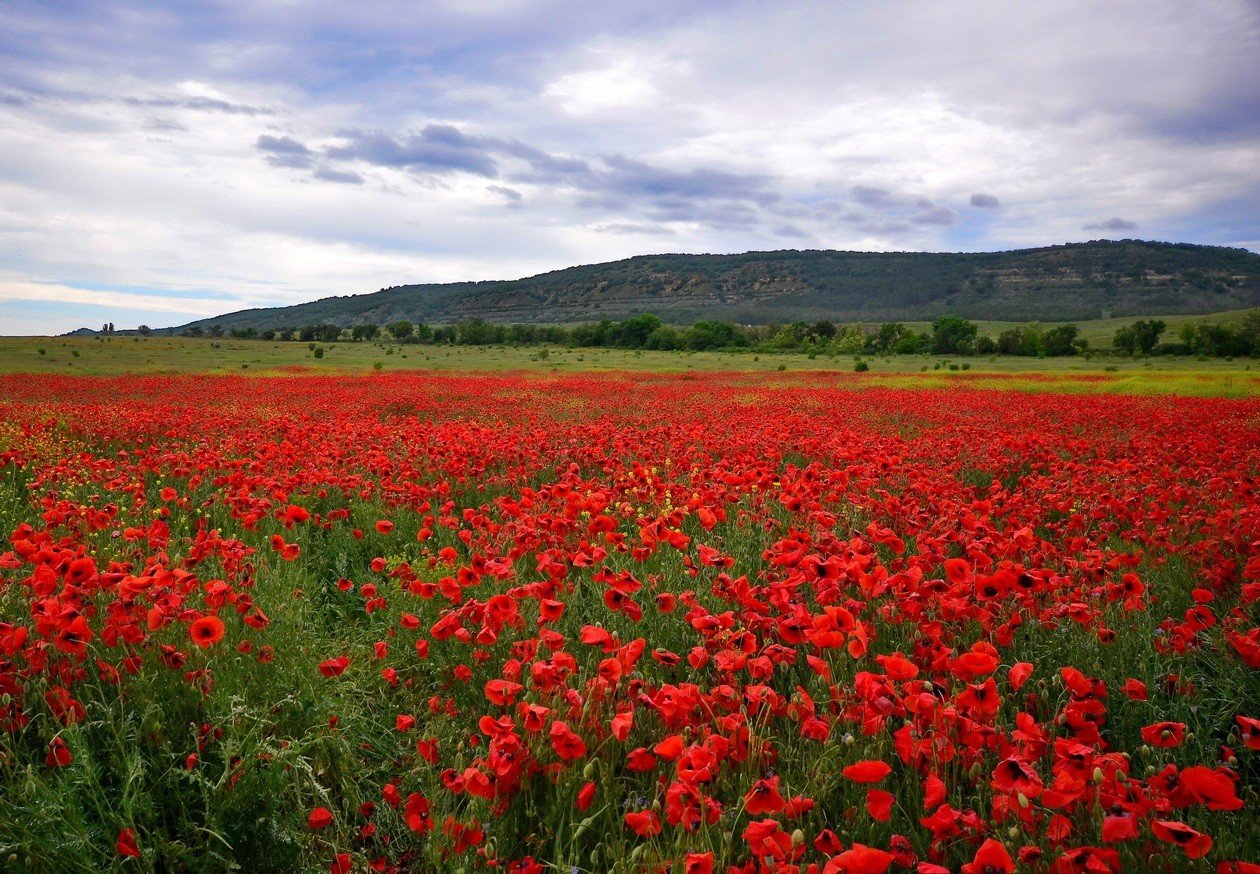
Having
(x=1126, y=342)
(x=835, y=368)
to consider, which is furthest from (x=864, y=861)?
(x=1126, y=342)

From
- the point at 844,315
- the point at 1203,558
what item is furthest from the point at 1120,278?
the point at 1203,558

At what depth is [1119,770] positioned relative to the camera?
1804 millimetres

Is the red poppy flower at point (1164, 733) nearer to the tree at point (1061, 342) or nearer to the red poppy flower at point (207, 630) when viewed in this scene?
the red poppy flower at point (207, 630)

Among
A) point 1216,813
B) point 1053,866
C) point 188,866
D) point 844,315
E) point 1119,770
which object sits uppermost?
point 844,315

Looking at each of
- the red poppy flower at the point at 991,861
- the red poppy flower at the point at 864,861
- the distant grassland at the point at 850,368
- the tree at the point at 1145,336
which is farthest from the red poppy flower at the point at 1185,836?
the tree at the point at 1145,336

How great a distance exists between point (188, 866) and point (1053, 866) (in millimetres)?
2507

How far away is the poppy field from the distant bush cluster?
224ft

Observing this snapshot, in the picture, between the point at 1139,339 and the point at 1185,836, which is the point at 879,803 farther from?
the point at 1139,339

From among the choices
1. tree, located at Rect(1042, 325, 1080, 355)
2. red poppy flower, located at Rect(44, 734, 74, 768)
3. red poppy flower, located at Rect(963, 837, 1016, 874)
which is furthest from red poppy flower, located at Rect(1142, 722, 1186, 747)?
tree, located at Rect(1042, 325, 1080, 355)

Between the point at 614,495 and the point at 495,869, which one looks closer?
the point at 495,869

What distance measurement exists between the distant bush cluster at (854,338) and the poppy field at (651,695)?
68420mm

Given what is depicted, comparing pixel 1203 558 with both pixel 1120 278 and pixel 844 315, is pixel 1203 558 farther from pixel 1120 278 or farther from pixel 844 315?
pixel 1120 278

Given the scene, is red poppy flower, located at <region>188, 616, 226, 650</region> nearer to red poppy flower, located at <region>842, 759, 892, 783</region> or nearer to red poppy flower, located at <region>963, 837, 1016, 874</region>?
red poppy flower, located at <region>842, 759, 892, 783</region>

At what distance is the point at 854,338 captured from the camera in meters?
85.6
